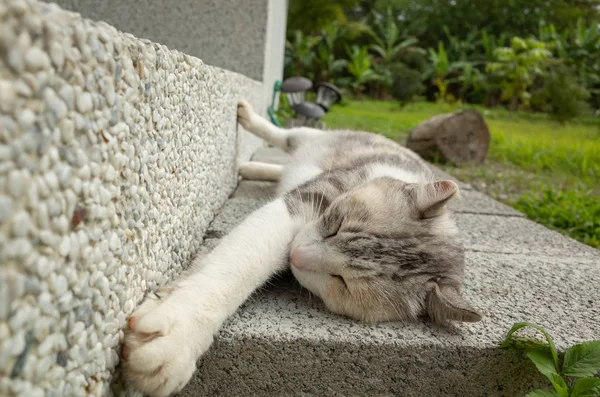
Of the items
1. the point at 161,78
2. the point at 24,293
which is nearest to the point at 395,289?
the point at 161,78

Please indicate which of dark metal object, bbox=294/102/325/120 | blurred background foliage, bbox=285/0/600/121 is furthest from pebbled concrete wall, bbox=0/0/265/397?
blurred background foliage, bbox=285/0/600/121

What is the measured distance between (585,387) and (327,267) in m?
0.75

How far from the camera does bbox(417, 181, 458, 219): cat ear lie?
155 centimetres

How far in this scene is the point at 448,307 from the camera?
52.7 inches

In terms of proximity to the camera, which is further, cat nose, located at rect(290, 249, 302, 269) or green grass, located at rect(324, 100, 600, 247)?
green grass, located at rect(324, 100, 600, 247)

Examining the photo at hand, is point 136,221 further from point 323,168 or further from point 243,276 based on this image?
point 323,168

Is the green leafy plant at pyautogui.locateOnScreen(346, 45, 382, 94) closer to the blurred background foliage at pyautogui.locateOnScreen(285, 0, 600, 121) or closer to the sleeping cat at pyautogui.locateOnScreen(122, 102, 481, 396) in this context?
the blurred background foliage at pyautogui.locateOnScreen(285, 0, 600, 121)

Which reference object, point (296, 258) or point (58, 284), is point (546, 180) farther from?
point (58, 284)

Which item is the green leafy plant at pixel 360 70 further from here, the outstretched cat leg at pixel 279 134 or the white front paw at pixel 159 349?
the white front paw at pixel 159 349

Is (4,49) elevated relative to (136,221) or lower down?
elevated

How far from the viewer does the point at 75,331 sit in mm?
819

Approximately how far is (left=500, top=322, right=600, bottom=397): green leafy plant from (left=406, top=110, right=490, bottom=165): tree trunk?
180 inches

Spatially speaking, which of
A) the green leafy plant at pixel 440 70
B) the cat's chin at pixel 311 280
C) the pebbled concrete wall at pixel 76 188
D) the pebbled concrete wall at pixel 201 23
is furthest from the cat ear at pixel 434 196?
the green leafy plant at pixel 440 70

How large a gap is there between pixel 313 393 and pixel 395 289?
1.35 ft
